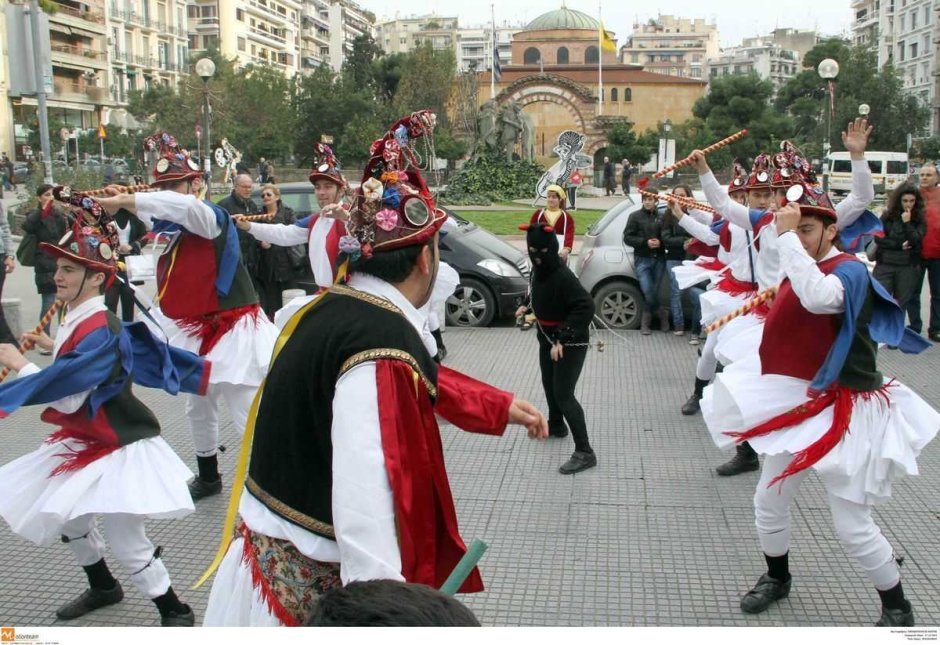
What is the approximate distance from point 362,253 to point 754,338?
10.8 feet

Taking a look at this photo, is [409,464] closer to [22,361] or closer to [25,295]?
[22,361]

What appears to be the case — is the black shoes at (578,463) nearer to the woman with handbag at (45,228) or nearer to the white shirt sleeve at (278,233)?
the white shirt sleeve at (278,233)

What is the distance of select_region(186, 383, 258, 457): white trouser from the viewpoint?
5.87 metres

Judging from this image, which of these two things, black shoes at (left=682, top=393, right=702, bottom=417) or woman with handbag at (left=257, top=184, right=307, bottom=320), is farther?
woman with handbag at (left=257, top=184, right=307, bottom=320)

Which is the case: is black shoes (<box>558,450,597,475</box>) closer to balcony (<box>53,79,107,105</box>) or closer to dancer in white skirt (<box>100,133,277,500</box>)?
dancer in white skirt (<box>100,133,277,500</box>)

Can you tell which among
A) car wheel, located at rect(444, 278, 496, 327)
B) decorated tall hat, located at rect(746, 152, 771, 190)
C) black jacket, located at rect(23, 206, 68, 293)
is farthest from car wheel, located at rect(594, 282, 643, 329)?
black jacket, located at rect(23, 206, 68, 293)

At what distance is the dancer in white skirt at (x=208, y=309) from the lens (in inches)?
227

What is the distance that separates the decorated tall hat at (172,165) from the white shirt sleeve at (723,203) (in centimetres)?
339

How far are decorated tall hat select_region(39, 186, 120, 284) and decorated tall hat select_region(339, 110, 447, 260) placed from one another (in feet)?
6.60

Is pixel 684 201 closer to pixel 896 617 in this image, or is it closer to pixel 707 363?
pixel 707 363

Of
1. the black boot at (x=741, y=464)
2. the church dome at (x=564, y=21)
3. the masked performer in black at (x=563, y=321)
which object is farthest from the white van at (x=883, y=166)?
the church dome at (x=564, y=21)

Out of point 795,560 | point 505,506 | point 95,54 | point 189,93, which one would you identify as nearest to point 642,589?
point 795,560

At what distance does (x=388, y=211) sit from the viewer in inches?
106

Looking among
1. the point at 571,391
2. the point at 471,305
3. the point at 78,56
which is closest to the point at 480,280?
the point at 471,305
